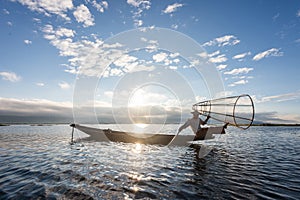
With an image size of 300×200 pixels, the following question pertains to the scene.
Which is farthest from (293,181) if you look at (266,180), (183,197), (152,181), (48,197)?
(48,197)

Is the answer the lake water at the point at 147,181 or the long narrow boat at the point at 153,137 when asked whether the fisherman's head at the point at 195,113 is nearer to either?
the long narrow boat at the point at 153,137

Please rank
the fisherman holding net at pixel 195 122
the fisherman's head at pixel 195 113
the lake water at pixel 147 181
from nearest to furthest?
1. the lake water at pixel 147 181
2. the fisherman holding net at pixel 195 122
3. the fisherman's head at pixel 195 113

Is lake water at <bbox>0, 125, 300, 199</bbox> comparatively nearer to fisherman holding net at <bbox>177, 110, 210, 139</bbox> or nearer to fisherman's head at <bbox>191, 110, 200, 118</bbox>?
fisherman holding net at <bbox>177, 110, 210, 139</bbox>

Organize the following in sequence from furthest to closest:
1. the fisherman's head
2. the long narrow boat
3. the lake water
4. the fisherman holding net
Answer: the fisherman's head
the fisherman holding net
the long narrow boat
the lake water

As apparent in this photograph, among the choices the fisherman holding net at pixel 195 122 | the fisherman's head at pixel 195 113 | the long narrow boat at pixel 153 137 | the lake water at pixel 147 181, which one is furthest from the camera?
the fisherman's head at pixel 195 113

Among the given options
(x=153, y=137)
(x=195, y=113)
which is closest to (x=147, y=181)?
(x=195, y=113)

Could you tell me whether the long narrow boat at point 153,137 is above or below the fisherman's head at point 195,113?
below

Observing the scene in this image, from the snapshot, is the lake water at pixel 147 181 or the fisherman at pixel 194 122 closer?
the lake water at pixel 147 181

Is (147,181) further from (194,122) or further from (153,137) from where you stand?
(153,137)

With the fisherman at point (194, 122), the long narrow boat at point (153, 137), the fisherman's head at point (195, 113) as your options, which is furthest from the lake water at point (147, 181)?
the fisherman's head at point (195, 113)

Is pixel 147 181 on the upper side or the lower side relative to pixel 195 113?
lower

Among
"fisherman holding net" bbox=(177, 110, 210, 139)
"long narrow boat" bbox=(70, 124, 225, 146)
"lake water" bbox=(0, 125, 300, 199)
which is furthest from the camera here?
"fisherman holding net" bbox=(177, 110, 210, 139)

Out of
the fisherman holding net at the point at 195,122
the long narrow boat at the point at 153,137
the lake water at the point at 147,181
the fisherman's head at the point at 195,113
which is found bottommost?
the lake water at the point at 147,181

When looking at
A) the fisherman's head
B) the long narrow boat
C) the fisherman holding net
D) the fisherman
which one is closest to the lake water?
the long narrow boat
